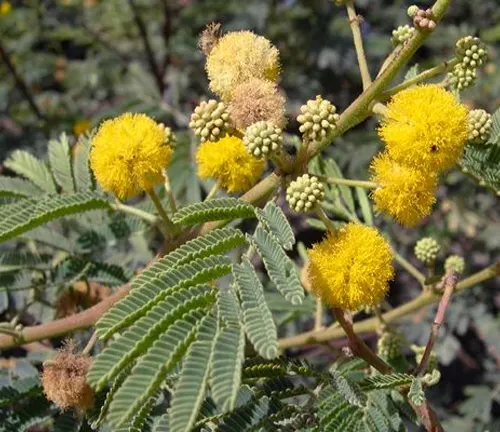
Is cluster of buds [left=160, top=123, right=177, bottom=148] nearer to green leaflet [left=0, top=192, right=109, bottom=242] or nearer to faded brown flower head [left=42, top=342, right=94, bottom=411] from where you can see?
green leaflet [left=0, top=192, right=109, bottom=242]

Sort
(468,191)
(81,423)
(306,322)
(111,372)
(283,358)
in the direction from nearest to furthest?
1. (111,372)
2. (283,358)
3. (81,423)
4. (306,322)
5. (468,191)

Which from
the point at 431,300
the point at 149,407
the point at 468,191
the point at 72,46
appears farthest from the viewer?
the point at 72,46

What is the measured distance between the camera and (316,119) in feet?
5.87

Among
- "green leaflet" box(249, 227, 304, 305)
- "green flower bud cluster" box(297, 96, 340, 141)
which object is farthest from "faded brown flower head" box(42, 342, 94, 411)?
"green flower bud cluster" box(297, 96, 340, 141)

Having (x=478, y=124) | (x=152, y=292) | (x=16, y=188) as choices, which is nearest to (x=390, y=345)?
(x=478, y=124)

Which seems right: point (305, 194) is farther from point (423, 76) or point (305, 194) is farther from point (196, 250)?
point (423, 76)

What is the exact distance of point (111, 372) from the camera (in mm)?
1407

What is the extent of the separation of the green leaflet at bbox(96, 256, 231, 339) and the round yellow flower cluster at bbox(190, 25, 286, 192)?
290 mm

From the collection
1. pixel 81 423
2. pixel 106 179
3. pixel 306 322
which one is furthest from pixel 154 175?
pixel 306 322

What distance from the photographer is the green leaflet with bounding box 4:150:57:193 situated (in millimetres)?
2516

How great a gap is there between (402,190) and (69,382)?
91cm

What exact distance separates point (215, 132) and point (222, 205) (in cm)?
17

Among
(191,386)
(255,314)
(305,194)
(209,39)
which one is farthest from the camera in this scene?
(209,39)

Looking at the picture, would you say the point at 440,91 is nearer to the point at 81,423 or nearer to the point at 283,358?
the point at 283,358
